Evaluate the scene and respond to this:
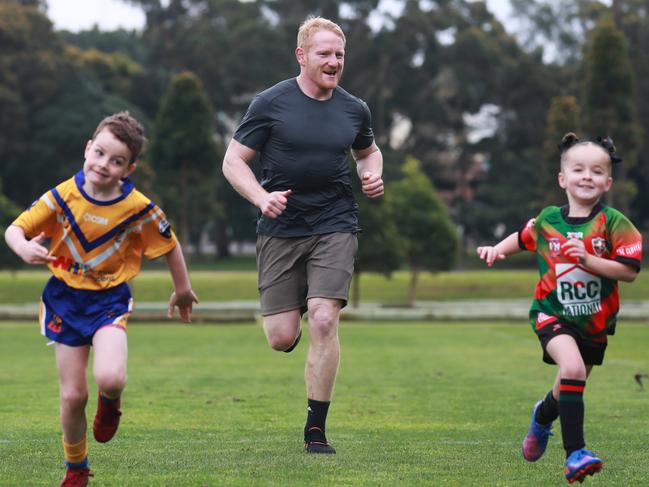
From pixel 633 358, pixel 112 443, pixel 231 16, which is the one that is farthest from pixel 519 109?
pixel 112 443

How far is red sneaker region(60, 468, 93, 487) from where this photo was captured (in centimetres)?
606

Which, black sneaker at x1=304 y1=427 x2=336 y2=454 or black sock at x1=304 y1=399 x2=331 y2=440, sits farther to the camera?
black sock at x1=304 y1=399 x2=331 y2=440

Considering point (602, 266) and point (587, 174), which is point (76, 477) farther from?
point (587, 174)

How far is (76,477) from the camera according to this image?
6109 millimetres

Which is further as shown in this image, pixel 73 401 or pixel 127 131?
pixel 127 131

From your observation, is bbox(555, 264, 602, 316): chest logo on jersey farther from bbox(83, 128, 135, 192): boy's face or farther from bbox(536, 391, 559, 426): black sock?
bbox(83, 128, 135, 192): boy's face

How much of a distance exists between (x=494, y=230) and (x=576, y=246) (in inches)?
2835

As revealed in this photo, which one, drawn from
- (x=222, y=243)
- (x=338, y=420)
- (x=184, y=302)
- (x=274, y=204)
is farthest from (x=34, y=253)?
(x=222, y=243)

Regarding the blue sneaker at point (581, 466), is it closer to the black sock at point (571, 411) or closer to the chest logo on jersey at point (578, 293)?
the black sock at point (571, 411)

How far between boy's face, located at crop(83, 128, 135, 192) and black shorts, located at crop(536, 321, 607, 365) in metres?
2.46

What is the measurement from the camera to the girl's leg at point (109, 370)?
6098 millimetres

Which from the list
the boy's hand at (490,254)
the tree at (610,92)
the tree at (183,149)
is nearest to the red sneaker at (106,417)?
the boy's hand at (490,254)

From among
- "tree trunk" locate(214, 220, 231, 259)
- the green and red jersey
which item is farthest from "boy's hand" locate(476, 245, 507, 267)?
"tree trunk" locate(214, 220, 231, 259)

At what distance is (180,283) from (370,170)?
206 cm
